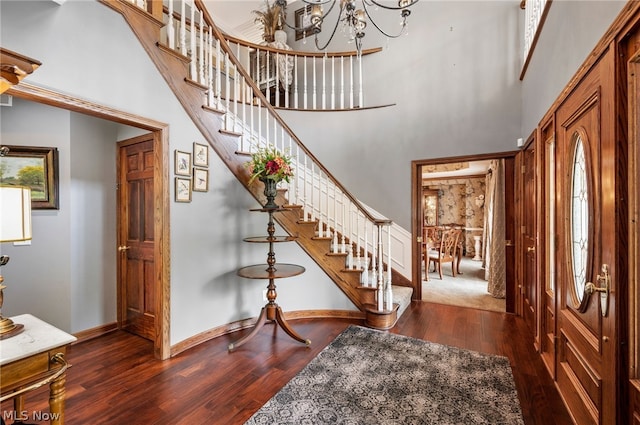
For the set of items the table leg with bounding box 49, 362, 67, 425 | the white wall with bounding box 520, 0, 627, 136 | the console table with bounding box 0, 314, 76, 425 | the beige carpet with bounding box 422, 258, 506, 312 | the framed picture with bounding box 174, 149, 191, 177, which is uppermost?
the white wall with bounding box 520, 0, 627, 136

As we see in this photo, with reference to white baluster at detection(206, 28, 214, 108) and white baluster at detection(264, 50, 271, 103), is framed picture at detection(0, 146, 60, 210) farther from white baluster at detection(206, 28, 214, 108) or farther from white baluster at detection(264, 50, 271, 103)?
white baluster at detection(264, 50, 271, 103)

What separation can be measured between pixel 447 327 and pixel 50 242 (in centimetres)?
418

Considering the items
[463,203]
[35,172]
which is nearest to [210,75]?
[35,172]

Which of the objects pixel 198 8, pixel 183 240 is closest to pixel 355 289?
pixel 183 240

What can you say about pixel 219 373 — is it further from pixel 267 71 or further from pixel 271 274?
pixel 267 71

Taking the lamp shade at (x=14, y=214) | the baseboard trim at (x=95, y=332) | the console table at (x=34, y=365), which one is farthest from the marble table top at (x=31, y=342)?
the baseboard trim at (x=95, y=332)

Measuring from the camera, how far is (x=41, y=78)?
175 cm

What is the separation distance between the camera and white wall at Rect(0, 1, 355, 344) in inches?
79.0

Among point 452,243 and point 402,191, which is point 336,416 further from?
point 452,243

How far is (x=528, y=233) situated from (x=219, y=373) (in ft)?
11.5

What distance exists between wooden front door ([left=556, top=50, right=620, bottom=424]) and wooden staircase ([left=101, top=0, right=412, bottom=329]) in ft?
5.39

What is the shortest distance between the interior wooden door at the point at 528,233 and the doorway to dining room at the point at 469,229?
253mm

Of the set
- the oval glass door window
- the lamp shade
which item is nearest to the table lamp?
the lamp shade

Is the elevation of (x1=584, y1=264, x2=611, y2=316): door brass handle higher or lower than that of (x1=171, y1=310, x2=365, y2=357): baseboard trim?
higher
